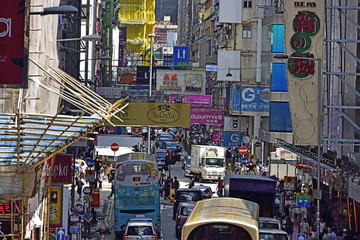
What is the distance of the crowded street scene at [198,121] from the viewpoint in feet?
62.4

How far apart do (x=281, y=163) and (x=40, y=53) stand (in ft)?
102

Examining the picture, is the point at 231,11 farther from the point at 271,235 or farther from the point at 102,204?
the point at 271,235

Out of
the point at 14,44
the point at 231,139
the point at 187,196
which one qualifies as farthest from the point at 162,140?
the point at 14,44

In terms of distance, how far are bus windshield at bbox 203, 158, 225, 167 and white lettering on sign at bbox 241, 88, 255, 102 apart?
11.3 metres

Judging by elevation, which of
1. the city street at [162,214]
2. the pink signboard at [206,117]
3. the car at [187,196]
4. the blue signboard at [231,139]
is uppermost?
the pink signboard at [206,117]

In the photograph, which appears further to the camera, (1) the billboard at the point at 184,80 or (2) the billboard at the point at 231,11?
(2) the billboard at the point at 231,11

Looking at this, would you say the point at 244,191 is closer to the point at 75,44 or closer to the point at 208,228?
the point at 208,228

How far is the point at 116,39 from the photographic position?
138875 mm

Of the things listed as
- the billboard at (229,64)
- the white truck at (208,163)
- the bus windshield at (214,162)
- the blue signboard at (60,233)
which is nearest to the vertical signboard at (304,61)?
the blue signboard at (60,233)

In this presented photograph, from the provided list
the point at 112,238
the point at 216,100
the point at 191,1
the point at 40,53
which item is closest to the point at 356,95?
the point at 112,238

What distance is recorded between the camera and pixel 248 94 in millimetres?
70500

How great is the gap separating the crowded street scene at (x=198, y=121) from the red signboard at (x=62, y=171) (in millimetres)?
37

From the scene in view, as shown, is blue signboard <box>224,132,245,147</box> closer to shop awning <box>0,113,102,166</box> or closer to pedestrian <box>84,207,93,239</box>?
pedestrian <box>84,207,93,239</box>

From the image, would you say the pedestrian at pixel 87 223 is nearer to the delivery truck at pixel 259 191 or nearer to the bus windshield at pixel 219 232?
the delivery truck at pixel 259 191
